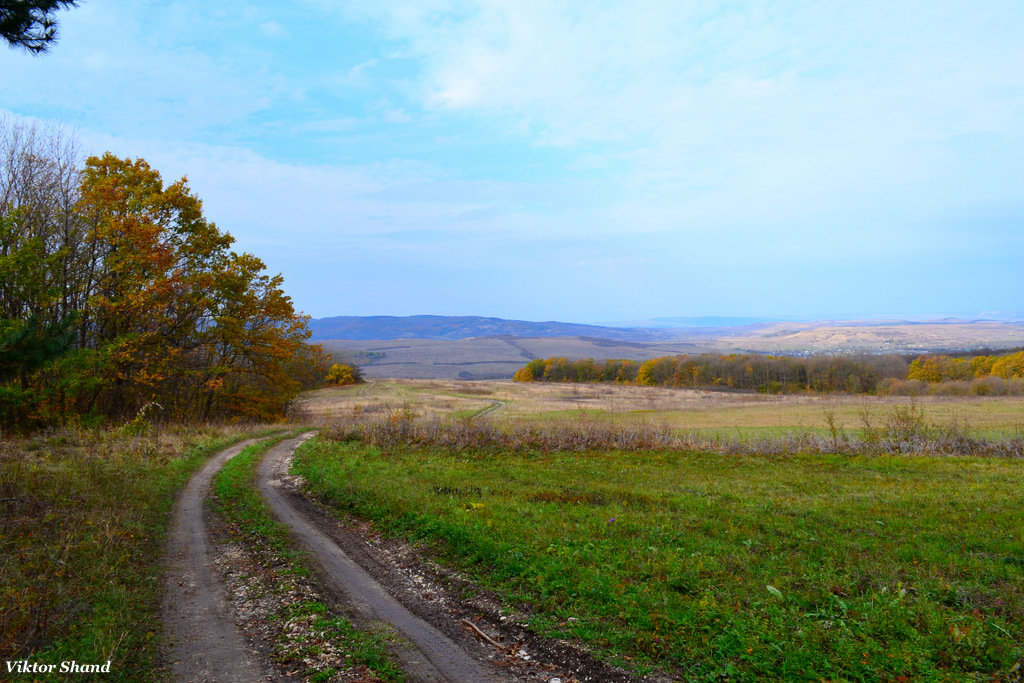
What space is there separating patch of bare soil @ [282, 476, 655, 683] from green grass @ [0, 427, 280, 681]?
2.96m

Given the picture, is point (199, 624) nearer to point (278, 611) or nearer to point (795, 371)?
point (278, 611)

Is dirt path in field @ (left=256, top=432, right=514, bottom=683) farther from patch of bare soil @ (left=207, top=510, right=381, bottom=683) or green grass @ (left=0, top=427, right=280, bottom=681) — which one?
green grass @ (left=0, top=427, right=280, bottom=681)

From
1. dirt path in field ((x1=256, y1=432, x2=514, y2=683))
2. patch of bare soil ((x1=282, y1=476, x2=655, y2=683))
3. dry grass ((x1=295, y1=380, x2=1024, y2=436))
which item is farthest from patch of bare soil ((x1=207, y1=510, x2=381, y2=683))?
dry grass ((x1=295, y1=380, x2=1024, y2=436))

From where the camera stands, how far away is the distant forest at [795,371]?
315 feet

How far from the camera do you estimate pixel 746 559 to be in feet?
27.6

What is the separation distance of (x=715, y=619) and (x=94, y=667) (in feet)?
21.2

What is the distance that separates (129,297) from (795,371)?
356ft

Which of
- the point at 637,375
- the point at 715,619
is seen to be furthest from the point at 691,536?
the point at 637,375

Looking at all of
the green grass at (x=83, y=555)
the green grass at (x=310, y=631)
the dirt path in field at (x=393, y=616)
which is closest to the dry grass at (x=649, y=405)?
the green grass at (x=83, y=555)

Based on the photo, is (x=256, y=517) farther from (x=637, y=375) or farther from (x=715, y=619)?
(x=637, y=375)

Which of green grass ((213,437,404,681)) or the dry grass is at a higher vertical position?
green grass ((213,437,404,681))

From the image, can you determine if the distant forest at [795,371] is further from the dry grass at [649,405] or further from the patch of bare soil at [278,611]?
the patch of bare soil at [278,611]

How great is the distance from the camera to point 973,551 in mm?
8742

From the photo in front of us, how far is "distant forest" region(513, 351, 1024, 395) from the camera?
9588 cm
